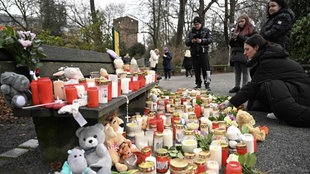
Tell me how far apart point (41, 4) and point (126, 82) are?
16.0 metres

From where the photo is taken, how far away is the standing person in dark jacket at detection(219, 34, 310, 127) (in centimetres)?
300

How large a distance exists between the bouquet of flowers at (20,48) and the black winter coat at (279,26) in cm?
348

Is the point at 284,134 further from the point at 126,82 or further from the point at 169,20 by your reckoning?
the point at 169,20

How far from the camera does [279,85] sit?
3.07 m

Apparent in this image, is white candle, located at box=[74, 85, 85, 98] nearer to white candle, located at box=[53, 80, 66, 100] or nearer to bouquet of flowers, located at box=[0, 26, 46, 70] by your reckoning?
white candle, located at box=[53, 80, 66, 100]

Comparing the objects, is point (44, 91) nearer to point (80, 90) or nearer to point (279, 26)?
point (80, 90)

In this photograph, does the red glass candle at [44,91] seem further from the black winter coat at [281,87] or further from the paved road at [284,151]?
the black winter coat at [281,87]

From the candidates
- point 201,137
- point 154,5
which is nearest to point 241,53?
point 201,137

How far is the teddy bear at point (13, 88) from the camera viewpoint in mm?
1671

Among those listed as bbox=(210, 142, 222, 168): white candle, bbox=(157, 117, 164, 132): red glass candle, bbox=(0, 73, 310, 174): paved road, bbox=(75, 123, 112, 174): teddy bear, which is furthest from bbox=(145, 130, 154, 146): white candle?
bbox=(0, 73, 310, 174): paved road

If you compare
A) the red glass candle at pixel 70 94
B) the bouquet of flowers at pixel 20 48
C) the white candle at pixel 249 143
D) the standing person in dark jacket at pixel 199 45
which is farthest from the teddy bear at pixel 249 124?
the standing person in dark jacket at pixel 199 45

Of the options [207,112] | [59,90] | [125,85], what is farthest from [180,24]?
[59,90]

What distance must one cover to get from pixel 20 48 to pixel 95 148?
2.92 feet

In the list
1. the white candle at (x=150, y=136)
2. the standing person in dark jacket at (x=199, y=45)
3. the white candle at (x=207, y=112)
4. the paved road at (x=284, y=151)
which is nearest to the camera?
the paved road at (x=284, y=151)
